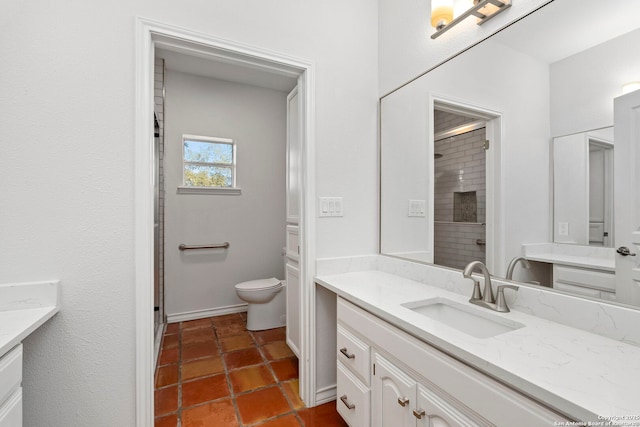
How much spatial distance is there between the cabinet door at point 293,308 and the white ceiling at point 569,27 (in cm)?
176

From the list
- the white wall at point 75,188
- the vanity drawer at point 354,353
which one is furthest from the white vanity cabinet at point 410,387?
the white wall at point 75,188

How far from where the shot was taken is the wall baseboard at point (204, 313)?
3.05m

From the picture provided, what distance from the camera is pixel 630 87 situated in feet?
2.92

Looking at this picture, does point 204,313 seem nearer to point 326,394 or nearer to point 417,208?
point 326,394

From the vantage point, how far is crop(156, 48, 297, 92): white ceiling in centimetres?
280

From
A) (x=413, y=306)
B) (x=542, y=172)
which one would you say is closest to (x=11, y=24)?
(x=413, y=306)

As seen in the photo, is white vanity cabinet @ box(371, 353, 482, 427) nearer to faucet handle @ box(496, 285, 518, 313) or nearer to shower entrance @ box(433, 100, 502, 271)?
faucet handle @ box(496, 285, 518, 313)

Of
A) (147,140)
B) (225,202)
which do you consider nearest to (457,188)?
(147,140)

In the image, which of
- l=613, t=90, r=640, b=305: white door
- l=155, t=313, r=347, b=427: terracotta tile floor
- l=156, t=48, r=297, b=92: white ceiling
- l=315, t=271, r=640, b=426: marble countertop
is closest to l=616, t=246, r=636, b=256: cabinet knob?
l=613, t=90, r=640, b=305: white door

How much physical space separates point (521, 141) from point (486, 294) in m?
0.67

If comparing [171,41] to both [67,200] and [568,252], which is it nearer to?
[67,200]

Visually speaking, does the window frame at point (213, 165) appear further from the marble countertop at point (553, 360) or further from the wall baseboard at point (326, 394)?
the marble countertop at point (553, 360)

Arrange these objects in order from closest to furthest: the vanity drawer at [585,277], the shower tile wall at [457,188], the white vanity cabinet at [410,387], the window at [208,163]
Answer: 1. the white vanity cabinet at [410,387]
2. the vanity drawer at [585,277]
3. the shower tile wall at [457,188]
4. the window at [208,163]

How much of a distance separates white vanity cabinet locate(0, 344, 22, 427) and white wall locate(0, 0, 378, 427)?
35cm
